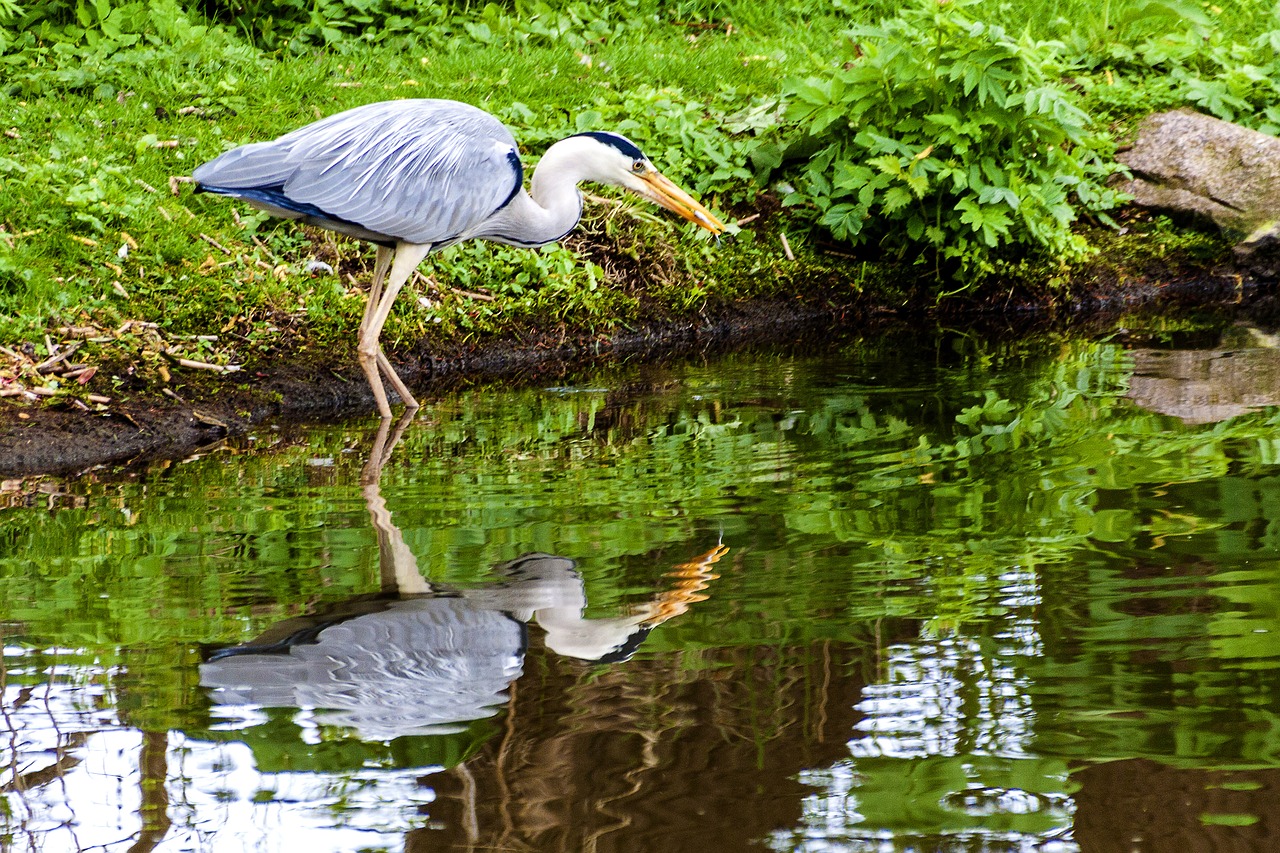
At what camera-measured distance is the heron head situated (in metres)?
6.76

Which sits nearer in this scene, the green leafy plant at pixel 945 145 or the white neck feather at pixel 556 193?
the white neck feather at pixel 556 193

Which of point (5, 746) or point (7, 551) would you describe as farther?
point (7, 551)

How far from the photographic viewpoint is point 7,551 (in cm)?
451

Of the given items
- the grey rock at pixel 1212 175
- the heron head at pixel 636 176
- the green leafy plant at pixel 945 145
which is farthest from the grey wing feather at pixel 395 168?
the grey rock at pixel 1212 175

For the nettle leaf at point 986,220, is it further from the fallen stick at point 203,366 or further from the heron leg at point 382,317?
the fallen stick at point 203,366

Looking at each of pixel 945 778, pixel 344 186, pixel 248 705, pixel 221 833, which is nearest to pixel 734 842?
pixel 945 778

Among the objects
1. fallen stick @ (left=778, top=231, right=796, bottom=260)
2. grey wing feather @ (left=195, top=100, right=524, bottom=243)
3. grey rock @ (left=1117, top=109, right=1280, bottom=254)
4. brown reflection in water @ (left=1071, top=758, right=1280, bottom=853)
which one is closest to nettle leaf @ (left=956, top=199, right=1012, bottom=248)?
fallen stick @ (left=778, top=231, right=796, bottom=260)

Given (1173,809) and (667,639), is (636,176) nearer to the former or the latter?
(667,639)

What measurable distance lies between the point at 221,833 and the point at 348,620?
1.04m

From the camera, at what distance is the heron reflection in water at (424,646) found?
131 inches

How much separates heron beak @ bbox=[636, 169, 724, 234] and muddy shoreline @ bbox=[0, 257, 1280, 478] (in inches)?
37.4

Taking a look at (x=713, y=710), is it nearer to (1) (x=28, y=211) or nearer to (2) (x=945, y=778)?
(2) (x=945, y=778)

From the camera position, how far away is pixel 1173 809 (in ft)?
8.94

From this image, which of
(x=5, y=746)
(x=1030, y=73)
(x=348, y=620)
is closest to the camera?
(x=5, y=746)
